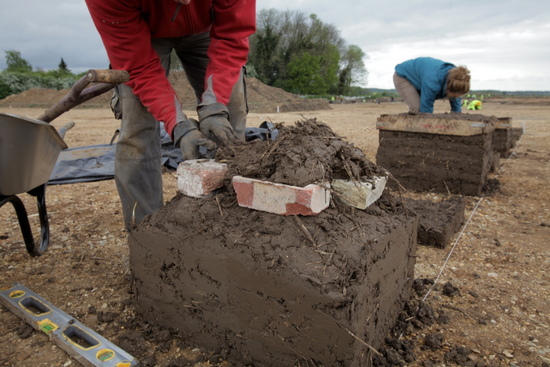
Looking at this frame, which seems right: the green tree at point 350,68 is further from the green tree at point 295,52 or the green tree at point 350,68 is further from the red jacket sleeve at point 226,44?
the red jacket sleeve at point 226,44

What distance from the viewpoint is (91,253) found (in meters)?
2.92

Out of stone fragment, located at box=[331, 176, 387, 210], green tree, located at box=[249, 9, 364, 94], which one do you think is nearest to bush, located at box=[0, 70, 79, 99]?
green tree, located at box=[249, 9, 364, 94]

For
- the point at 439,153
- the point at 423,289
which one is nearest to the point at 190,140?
the point at 423,289

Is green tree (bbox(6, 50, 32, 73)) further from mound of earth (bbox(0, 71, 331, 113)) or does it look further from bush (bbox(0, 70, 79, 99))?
mound of earth (bbox(0, 71, 331, 113))

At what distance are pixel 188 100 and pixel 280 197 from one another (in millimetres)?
24761

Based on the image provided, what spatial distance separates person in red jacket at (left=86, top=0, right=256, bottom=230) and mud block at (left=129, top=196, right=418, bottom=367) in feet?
1.24

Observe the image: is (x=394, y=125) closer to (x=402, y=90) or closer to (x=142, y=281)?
(x=402, y=90)

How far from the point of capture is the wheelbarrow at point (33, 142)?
6.52ft

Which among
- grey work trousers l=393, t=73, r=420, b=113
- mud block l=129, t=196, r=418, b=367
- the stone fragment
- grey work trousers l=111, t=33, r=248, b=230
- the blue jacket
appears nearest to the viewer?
mud block l=129, t=196, r=418, b=367

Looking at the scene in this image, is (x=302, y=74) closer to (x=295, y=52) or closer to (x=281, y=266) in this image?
(x=295, y=52)

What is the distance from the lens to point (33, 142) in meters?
2.18

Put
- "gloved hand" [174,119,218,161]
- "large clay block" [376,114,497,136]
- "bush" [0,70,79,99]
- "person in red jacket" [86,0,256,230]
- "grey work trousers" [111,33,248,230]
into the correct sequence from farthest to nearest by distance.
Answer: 1. "bush" [0,70,79,99]
2. "large clay block" [376,114,497,136]
3. "grey work trousers" [111,33,248,230]
4. "person in red jacket" [86,0,256,230]
5. "gloved hand" [174,119,218,161]

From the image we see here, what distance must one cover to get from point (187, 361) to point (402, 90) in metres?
5.82

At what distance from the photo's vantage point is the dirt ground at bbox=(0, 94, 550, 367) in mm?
1812
